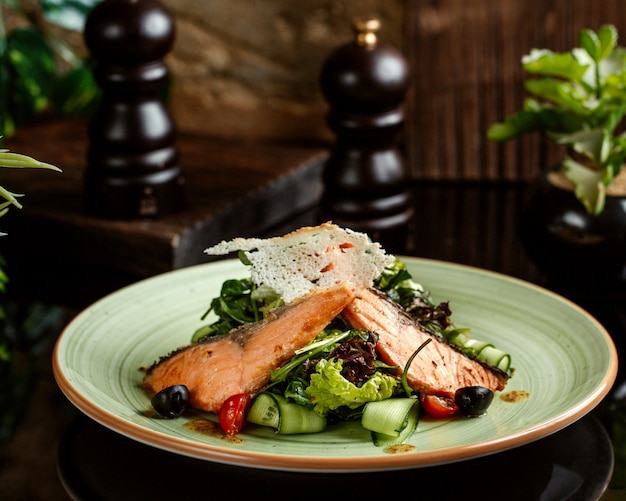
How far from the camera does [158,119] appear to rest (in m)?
2.20

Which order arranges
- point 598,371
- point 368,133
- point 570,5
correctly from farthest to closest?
point 570,5 < point 368,133 < point 598,371

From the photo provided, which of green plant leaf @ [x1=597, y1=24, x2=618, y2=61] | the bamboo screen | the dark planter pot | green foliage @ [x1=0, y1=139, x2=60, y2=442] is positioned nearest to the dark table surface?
green foliage @ [x1=0, y1=139, x2=60, y2=442]

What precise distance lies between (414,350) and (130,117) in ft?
3.24

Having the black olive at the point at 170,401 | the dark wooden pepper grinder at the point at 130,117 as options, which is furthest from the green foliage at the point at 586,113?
the black olive at the point at 170,401

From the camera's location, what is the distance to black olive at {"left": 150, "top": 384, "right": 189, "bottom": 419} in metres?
1.41

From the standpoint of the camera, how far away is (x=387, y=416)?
136 centimetres

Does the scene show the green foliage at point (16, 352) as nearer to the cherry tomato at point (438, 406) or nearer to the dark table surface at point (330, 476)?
the dark table surface at point (330, 476)

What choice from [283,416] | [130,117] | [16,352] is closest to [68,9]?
[130,117]

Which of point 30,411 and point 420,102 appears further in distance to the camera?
point 420,102

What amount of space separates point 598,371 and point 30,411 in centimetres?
89

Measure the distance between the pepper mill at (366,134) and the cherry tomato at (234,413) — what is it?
2.99 ft

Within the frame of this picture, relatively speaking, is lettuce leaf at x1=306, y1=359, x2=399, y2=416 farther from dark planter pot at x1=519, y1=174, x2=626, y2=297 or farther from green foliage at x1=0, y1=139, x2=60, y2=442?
dark planter pot at x1=519, y1=174, x2=626, y2=297

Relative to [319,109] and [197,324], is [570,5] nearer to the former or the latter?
[319,109]

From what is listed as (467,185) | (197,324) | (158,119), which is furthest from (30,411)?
(467,185)
